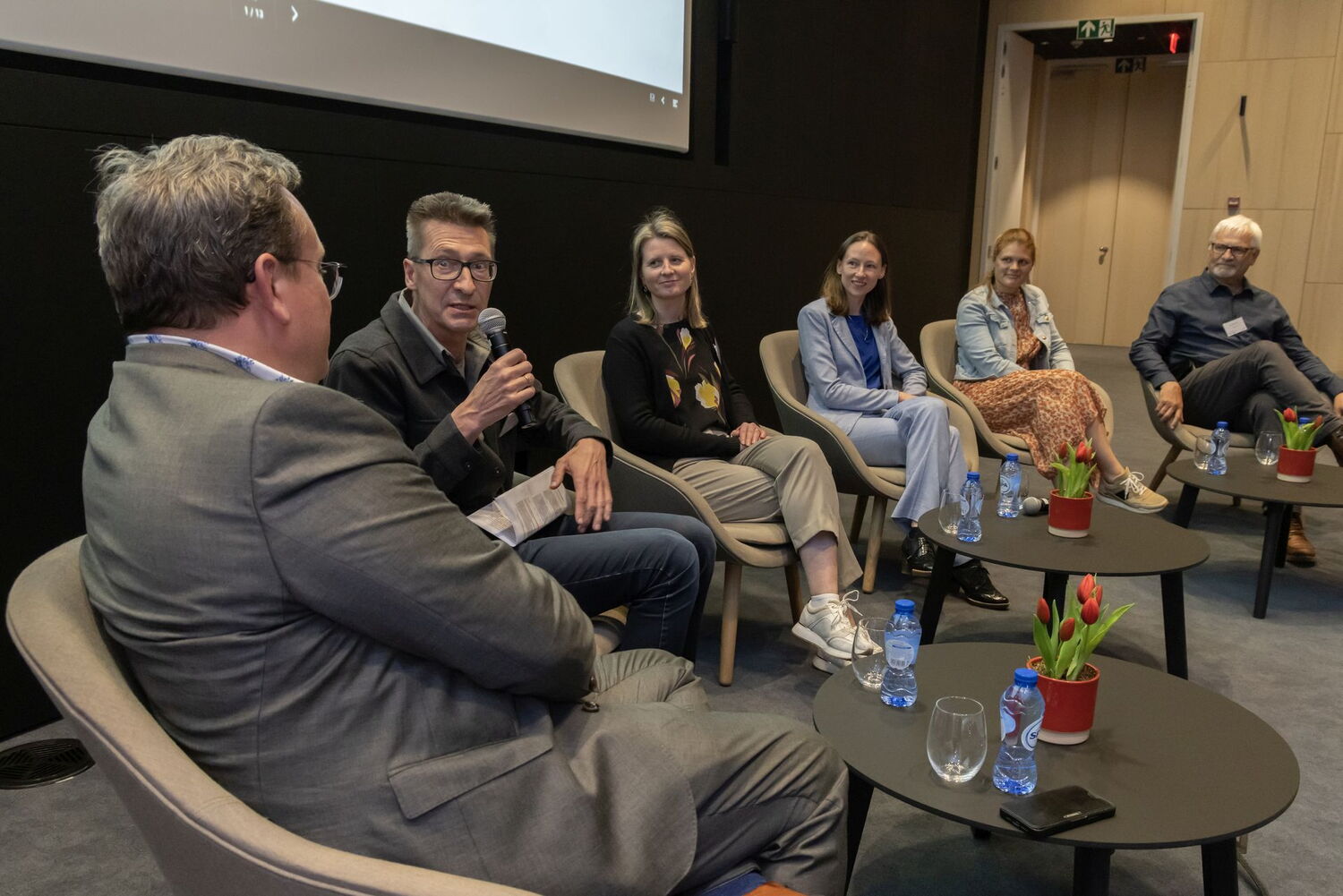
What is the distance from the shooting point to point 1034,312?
462cm

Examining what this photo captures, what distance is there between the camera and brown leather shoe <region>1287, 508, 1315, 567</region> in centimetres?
397

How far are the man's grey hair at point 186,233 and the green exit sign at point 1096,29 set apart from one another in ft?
30.8

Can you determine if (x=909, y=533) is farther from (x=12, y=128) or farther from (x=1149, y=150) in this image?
(x=1149, y=150)

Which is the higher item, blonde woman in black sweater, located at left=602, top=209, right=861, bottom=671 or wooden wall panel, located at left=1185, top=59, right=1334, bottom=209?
wooden wall panel, located at left=1185, top=59, right=1334, bottom=209

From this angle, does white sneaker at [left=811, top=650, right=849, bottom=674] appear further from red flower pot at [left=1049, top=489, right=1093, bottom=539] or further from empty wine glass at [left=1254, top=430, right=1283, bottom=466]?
empty wine glass at [left=1254, top=430, right=1283, bottom=466]

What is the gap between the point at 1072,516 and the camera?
279 centimetres

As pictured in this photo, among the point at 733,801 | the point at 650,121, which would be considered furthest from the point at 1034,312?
the point at 733,801

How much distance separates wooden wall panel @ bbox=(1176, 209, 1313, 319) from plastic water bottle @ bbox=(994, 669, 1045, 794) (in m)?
8.35

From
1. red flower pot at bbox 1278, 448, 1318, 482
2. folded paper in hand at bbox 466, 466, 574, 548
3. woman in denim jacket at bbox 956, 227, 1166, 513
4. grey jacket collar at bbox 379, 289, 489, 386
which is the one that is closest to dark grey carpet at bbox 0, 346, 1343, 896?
red flower pot at bbox 1278, 448, 1318, 482

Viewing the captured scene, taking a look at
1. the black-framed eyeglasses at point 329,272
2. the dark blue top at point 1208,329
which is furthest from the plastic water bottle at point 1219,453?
the black-framed eyeglasses at point 329,272

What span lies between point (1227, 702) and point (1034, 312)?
3141mm

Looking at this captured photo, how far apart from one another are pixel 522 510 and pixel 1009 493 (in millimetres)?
1593

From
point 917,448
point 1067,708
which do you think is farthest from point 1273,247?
point 1067,708

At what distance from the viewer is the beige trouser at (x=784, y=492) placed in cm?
284
